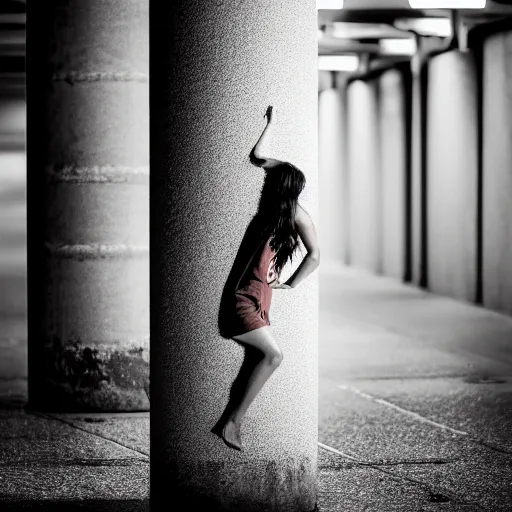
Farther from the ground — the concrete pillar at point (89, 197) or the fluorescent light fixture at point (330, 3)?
the fluorescent light fixture at point (330, 3)

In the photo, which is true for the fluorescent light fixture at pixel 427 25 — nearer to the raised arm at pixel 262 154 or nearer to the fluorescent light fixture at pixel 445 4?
the fluorescent light fixture at pixel 445 4

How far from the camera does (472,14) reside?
14906mm

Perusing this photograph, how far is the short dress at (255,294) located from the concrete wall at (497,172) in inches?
381

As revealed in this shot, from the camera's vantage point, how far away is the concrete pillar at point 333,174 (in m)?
24.9

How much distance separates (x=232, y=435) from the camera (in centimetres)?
591

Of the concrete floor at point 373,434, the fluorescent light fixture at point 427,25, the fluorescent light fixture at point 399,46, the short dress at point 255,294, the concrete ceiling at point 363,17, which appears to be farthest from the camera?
the fluorescent light fixture at point 399,46

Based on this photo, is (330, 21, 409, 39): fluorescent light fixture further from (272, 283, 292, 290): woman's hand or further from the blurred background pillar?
(272, 283, 292, 290): woman's hand

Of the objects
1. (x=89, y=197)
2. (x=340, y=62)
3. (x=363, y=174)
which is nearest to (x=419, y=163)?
(x=340, y=62)

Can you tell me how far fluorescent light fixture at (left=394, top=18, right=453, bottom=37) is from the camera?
15.8 m

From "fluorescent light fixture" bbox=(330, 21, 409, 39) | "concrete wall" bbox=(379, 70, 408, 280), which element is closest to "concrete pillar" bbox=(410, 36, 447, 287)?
"concrete wall" bbox=(379, 70, 408, 280)

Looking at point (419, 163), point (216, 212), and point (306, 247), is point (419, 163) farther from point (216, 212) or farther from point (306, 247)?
point (216, 212)

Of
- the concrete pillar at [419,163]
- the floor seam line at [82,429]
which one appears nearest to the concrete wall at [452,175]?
the concrete pillar at [419,163]

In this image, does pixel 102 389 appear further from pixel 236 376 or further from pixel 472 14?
pixel 472 14

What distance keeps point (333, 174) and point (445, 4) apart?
12.5m
